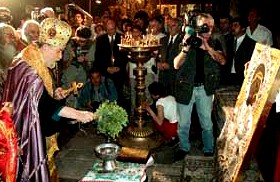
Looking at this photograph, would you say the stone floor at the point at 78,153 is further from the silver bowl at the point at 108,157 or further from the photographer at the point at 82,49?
the silver bowl at the point at 108,157

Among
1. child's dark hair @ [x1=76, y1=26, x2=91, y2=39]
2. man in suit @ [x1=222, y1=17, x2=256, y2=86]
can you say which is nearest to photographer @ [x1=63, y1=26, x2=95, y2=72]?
child's dark hair @ [x1=76, y1=26, x2=91, y2=39]

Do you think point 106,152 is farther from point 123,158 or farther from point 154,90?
point 154,90

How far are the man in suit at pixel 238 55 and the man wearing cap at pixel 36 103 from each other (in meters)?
3.49

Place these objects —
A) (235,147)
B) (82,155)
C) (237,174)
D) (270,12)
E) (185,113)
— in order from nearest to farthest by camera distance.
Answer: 1. (237,174)
2. (235,147)
3. (185,113)
4. (82,155)
5. (270,12)

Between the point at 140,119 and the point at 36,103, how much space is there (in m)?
2.81

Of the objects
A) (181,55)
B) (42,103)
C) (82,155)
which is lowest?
(82,155)

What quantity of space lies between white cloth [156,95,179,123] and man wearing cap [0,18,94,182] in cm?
229

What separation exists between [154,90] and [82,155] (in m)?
1.45

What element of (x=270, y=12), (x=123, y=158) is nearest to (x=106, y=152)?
(x=123, y=158)

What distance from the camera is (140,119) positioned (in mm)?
6168

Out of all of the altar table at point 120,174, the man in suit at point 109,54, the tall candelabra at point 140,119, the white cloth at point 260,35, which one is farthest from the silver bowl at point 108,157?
the white cloth at point 260,35

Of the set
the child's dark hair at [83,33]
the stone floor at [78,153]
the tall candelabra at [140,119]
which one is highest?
the child's dark hair at [83,33]

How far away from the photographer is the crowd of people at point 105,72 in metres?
3.59

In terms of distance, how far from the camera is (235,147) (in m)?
3.59
